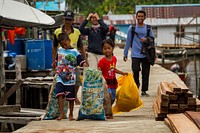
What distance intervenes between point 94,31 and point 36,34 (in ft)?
39.1

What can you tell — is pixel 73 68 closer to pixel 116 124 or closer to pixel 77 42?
pixel 116 124

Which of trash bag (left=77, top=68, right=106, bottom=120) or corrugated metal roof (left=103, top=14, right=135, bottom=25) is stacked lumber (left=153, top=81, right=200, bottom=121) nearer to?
trash bag (left=77, top=68, right=106, bottom=120)

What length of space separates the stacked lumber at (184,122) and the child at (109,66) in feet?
5.16

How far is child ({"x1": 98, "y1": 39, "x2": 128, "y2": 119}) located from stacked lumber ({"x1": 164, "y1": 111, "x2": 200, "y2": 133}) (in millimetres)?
1574

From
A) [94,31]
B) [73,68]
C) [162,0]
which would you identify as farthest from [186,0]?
[73,68]

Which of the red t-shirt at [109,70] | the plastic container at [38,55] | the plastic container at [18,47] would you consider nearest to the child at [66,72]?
the red t-shirt at [109,70]

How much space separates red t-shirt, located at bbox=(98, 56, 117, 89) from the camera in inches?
346

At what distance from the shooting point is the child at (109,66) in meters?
8.76

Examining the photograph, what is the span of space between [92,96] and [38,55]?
10.4 meters

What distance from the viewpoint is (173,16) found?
2298 inches

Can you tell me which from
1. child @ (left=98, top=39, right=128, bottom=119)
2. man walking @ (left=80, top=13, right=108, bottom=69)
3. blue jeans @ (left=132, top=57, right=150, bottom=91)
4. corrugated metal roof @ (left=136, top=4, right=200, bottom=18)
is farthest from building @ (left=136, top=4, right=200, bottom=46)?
child @ (left=98, top=39, right=128, bottom=119)

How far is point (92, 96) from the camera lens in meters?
8.16

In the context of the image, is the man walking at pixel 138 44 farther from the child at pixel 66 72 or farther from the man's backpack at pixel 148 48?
the child at pixel 66 72

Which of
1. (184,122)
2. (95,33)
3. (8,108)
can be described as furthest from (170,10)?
(184,122)
